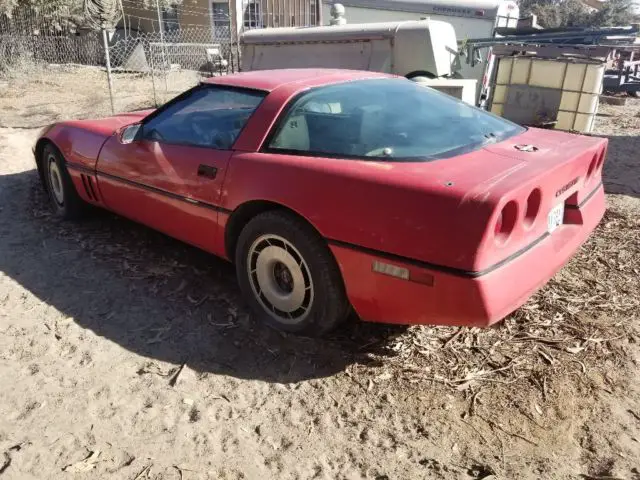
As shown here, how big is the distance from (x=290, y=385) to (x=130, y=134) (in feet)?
6.99

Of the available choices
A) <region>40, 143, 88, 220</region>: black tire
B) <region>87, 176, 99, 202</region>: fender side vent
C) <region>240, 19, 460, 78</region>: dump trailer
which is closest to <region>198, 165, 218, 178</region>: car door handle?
<region>87, 176, 99, 202</region>: fender side vent

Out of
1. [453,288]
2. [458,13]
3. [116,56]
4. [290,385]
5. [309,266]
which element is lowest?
[116,56]

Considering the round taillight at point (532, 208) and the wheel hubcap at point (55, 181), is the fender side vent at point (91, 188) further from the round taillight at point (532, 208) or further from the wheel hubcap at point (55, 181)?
the round taillight at point (532, 208)

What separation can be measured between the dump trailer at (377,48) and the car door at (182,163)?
454 cm

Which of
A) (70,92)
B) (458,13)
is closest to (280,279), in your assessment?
(458,13)

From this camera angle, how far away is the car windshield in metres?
2.75

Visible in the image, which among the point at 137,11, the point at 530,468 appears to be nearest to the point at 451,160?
the point at 530,468

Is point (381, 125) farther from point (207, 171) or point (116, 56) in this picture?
point (116, 56)

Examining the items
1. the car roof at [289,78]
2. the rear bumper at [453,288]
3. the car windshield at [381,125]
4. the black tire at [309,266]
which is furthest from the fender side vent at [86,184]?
the rear bumper at [453,288]

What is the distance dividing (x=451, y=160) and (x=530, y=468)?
135cm

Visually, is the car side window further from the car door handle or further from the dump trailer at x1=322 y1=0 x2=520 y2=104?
the dump trailer at x1=322 y1=0 x2=520 y2=104

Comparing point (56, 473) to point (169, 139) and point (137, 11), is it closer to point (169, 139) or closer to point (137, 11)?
point (169, 139)

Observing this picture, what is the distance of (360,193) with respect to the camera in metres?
2.50

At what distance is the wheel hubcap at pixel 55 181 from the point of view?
471 cm
